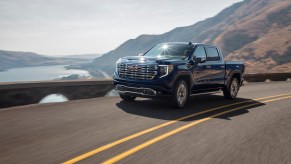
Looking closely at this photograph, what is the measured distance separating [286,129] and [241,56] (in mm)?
194779

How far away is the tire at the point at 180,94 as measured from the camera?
31.3 ft

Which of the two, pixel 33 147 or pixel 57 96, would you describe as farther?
pixel 57 96

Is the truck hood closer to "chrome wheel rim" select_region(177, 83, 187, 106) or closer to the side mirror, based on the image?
the side mirror

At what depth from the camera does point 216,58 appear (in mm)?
11758

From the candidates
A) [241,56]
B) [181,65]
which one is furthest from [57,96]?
[241,56]

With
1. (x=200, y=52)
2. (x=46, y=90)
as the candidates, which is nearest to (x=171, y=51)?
(x=200, y=52)

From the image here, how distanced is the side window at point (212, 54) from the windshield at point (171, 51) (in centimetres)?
88

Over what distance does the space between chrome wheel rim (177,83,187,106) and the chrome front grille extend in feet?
2.99

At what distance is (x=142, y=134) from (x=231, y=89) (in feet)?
23.1

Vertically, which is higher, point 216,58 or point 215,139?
point 216,58

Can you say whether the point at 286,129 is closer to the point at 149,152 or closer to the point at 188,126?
the point at 188,126

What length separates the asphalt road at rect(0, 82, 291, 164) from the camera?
493 centimetres

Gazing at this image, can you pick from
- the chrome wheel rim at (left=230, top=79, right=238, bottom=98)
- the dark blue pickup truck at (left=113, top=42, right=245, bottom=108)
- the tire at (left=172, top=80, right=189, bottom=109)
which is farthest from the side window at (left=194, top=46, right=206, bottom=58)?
the chrome wheel rim at (left=230, top=79, right=238, bottom=98)

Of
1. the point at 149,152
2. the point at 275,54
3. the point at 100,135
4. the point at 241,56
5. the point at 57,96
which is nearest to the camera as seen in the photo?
the point at 149,152
